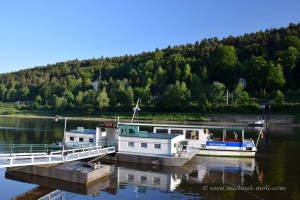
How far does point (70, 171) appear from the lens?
2656 centimetres

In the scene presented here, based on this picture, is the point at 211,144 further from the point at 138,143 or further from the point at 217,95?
the point at 217,95

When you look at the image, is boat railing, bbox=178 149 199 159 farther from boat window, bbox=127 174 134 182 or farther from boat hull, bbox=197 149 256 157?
boat window, bbox=127 174 134 182

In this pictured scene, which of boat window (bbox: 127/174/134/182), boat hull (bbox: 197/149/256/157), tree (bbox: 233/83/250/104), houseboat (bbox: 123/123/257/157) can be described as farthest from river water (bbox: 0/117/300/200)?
tree (bbox: 233/83/250/104)

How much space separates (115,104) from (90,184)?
365ft

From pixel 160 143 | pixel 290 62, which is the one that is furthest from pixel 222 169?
pixel 290 62

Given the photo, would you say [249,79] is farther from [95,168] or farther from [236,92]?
[95,168]

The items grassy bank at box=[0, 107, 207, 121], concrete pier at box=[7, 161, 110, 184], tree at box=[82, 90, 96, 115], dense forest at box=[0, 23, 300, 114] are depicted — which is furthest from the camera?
tree at box=[82, 90, 96, 115]

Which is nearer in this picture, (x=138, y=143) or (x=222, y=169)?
(x=222, y=169)

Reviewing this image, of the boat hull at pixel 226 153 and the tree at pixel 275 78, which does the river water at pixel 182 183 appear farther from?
the tree at pixel 275 78

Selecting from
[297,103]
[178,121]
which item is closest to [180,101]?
[178,121]

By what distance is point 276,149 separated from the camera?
46.3m

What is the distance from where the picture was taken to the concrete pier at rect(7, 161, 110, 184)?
2627 centimetres

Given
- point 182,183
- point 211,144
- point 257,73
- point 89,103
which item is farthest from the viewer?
point 89,103

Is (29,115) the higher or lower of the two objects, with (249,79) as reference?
lower
